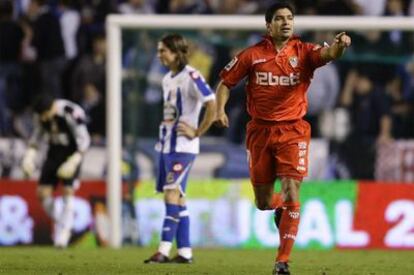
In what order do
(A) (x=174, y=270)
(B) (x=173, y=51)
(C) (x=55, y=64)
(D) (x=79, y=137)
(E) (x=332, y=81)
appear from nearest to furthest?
(A) (x=174, y=270)
(B) (x=173, y=51)
(D) (x=79, y=137)
(E) (x=332, y=81)
(C) (x=55, y=64)

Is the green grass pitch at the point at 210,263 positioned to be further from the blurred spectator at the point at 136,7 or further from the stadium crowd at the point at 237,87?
the blurred spectator at the point at 136,7

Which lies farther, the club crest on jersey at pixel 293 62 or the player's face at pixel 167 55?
the player's face at pixel 167 55

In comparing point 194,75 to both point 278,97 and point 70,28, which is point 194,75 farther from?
point 70,28

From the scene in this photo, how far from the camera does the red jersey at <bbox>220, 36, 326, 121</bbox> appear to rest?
1294 cm

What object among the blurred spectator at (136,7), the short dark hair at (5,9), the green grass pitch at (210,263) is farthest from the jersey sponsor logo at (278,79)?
the short dark hair at (5,9)

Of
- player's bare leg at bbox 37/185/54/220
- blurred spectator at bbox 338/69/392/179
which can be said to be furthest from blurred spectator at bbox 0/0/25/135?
blurred spectator at bbox 338/69/392/179

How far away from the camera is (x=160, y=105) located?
66.8ft

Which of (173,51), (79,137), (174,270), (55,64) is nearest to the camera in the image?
(174,270)

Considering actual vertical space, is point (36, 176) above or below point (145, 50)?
below

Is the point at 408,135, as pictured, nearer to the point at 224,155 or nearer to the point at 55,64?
the point at 224,155

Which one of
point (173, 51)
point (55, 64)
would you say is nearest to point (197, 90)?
point (173, 51)

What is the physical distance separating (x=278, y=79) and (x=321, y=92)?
25.5 feet

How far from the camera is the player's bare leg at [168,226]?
1481cm

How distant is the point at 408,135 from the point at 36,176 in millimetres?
5498
